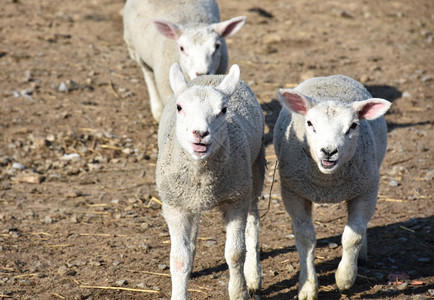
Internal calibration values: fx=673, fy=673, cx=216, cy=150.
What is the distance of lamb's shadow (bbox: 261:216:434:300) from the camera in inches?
202

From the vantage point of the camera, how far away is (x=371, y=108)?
187 inches

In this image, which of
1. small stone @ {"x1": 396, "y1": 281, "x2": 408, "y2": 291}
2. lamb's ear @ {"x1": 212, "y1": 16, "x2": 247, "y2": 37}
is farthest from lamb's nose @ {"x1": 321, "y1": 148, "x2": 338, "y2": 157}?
lamb's ear @ {"x1": 212, "y1": 16, "x2": 247, "y2": 37}

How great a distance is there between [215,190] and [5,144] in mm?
4004

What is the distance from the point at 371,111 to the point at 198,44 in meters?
3.01

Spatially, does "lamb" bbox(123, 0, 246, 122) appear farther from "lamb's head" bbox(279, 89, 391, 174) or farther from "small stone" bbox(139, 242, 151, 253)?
"lamb's head" bbox(279, 89, 391, 174)

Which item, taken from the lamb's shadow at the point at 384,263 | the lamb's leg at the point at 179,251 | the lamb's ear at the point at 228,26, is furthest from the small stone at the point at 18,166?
the lamb's leg at the point at 179,251

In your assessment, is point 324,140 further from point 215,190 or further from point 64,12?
point 64,12

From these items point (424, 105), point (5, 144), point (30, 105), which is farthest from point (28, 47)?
point (424, 105)

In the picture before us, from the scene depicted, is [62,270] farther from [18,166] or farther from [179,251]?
[18,166]

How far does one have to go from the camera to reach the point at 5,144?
762 centimetres

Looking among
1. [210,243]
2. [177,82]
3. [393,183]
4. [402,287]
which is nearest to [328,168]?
[177,82]

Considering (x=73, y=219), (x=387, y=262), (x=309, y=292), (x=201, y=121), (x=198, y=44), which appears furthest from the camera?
(x=198, y=44)

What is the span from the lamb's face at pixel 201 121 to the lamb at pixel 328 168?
0.67m

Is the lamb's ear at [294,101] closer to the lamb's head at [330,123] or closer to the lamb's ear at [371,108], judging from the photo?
the lamb's head at [330,123]
